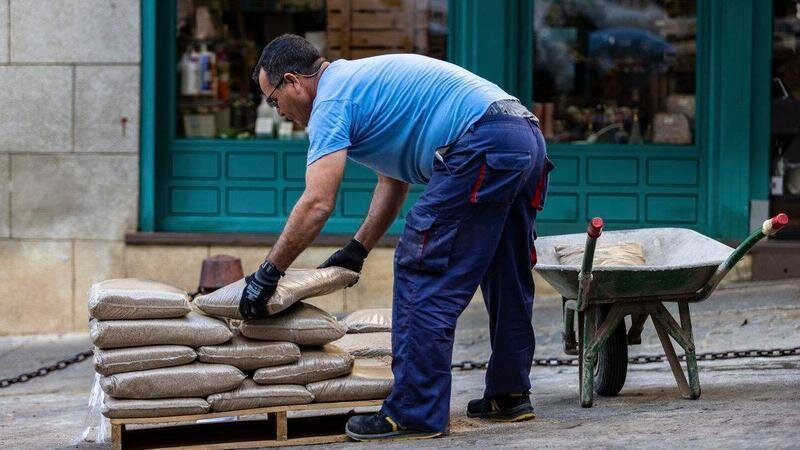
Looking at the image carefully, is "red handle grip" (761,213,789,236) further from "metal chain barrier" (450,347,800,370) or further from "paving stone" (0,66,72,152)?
"paving stone" (0,66,72,152)

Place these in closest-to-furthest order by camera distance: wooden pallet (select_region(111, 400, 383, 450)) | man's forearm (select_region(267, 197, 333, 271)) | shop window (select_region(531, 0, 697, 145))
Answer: man's forearm (select_region(267, 197, 333, 271)) → wooden pallet (select_region(111, 400, 383, 450)) → shop window (select_region(531, 0, 697, 145))

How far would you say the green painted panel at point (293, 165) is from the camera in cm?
1118

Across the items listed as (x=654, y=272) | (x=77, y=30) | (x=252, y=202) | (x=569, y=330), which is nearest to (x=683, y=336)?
(x=654, y=272)

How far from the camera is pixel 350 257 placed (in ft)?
20.3

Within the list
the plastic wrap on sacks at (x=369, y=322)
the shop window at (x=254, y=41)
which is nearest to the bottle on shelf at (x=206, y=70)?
the shop window at (x=254, y=41)

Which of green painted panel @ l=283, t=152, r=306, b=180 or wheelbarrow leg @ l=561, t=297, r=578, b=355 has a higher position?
green painted panel @ l=283, t=152, r=306, b=180

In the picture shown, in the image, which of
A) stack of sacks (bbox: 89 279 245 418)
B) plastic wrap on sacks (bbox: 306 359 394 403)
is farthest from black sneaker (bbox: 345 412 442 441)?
stack of sacks (bbox: 89 279 245 418)

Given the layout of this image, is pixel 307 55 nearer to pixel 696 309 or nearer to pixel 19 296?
pixel 696 309

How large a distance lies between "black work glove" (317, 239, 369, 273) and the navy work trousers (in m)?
0.38

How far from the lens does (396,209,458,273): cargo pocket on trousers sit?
5.75 metres

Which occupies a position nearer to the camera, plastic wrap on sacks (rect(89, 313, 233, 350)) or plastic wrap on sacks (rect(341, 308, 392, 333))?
plastic wrap on sacks (rect(89, 313, 233, 350))

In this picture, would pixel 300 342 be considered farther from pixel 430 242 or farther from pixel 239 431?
pixel 430 242

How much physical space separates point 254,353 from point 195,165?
5.51 meters

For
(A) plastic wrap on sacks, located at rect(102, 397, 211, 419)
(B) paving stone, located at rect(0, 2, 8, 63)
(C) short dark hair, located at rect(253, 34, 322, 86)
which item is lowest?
(A) plastic wrap on sacks, located at rect(102, 397, 211, 419)
